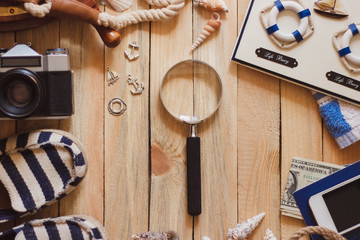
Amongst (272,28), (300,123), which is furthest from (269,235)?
(272,28)

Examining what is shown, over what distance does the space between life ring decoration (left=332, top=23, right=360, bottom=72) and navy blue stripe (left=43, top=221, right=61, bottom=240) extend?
82 centimetres

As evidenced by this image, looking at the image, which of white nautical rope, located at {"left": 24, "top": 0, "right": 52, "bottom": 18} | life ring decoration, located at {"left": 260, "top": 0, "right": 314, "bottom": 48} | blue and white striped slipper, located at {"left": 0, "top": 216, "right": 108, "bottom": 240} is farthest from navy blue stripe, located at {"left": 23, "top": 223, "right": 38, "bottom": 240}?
life ring decoration, located at {"left": 260, "top": 0, "right": 314, "bottom": 48}

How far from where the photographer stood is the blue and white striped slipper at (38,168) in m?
0.91

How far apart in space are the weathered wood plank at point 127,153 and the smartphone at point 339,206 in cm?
42

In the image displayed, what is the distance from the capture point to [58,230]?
0.92 metres

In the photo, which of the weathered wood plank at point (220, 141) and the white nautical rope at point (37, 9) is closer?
the white nautical rope at point (37, 9)

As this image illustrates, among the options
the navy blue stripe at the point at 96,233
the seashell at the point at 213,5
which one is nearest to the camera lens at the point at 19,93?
the navy blue stripe at the point at 96,233

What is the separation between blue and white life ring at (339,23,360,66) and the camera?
90 centimetres

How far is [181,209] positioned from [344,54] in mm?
555

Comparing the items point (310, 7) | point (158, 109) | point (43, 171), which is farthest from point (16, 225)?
point (310, 7)

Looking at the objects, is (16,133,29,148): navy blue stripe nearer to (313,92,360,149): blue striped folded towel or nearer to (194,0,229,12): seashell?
(194,0,229,12): seashell

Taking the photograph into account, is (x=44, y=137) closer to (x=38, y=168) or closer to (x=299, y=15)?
(x=38, y=168)

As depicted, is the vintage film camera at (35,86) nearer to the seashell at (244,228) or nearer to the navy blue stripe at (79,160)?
the navy blue stripe at (79,160)

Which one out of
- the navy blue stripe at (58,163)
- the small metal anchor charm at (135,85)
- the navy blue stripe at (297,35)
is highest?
the navy blue stripe at (297,35)
